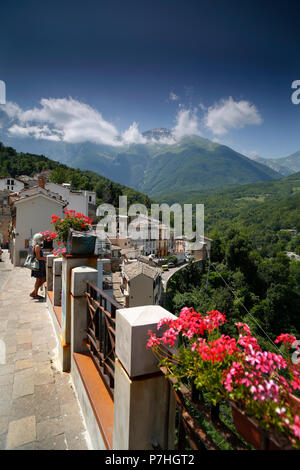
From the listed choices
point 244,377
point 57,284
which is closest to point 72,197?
point 57,284

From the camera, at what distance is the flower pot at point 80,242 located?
3344 millimetres

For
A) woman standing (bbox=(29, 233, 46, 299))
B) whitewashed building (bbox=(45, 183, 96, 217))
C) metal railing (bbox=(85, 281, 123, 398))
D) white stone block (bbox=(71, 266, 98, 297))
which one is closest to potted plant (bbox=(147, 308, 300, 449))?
metal railing (bbox=(85, 281, 123, 398))

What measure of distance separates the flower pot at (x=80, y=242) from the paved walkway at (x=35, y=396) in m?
1.56

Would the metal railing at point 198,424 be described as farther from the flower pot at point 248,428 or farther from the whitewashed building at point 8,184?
the whitewashed building at point 8,184

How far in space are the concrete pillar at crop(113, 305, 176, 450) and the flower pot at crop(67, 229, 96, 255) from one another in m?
1.89

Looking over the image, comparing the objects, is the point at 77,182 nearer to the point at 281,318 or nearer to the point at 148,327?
the point at 281,318

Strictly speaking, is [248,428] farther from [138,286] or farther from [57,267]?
[138,286]

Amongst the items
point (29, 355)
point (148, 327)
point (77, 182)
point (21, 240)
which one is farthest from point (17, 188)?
point (148, 327)

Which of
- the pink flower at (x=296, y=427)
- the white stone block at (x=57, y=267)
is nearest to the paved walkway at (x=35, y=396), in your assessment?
the white stone block at (x=57, y=267)

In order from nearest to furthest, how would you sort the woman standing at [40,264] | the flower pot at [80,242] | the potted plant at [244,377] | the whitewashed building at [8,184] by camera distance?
the potted plant at [244,377] → the flower pot at [80,242] → the woman standing at [40,264] → the whitewashed building at [8,184]

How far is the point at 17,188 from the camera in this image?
136ft

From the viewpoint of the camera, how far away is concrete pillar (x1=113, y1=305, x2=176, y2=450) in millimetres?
1490

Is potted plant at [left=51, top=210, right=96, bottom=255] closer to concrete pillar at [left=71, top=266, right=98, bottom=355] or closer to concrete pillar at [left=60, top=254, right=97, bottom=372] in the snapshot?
concrete pillar at [left=60, top=254, right=97, bottom=372]
